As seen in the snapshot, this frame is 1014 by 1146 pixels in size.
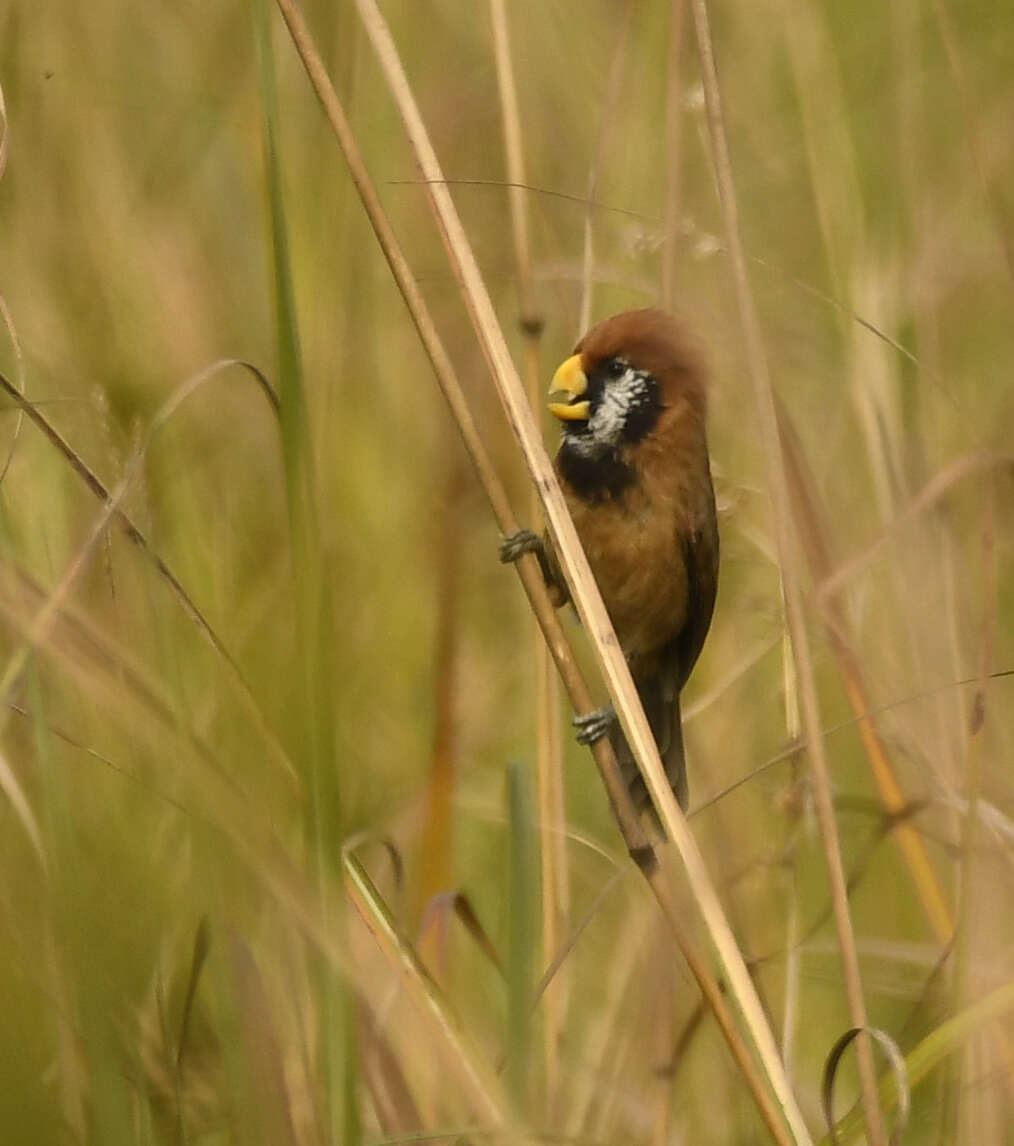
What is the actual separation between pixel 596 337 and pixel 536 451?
20.3 inches

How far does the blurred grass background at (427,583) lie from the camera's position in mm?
941

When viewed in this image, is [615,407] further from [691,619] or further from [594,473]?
[691,619]

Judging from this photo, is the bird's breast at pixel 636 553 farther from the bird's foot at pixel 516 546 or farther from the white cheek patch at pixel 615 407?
the bird's foot at pixel 516 546

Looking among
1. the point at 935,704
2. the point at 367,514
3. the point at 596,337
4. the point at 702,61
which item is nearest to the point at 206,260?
the point at 367,514

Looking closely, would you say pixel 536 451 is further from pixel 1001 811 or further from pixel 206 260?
pixel 206 260

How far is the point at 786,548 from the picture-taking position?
1102mm

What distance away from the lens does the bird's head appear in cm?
164

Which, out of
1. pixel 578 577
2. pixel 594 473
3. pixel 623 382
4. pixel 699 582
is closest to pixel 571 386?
pixel 623 382

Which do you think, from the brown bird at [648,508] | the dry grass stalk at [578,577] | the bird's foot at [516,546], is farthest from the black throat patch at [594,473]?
the dry grass stalk at [578,577]

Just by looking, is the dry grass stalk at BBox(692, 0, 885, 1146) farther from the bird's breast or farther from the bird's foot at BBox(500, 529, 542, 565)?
the bird's breast

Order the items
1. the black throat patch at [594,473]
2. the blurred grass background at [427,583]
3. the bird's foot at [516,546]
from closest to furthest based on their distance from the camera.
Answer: the blurred grass background at [427,583] → the bird's foot at [516,546] → the black throat patch at [594,473]

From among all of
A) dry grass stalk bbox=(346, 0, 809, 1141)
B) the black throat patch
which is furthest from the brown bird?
dry grass stalk bbox=(346, 0, 809, 1141)

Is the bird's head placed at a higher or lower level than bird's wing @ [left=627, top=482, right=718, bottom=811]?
higher

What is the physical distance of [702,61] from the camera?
1.10 m
